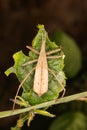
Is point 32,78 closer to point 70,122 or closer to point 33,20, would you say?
point 70,122

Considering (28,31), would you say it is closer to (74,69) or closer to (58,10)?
(58,10)

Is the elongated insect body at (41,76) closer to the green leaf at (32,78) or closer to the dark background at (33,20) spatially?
the green leaf at (32,78)

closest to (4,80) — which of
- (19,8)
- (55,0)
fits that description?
(19,8)

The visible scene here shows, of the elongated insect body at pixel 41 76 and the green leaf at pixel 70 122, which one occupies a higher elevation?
the elongated insect body at pixel 41 76

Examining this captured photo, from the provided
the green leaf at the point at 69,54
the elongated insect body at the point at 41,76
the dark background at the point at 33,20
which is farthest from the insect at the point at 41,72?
the dark background at the point at 33,20

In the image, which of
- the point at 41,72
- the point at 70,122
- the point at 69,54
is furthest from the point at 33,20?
the point at 41,72

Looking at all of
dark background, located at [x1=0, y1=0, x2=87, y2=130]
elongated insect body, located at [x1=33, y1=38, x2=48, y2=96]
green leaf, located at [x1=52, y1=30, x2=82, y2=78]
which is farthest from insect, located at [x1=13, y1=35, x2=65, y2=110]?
dark background, located at [x1=0, y1=0, x2=87, y2=130]
